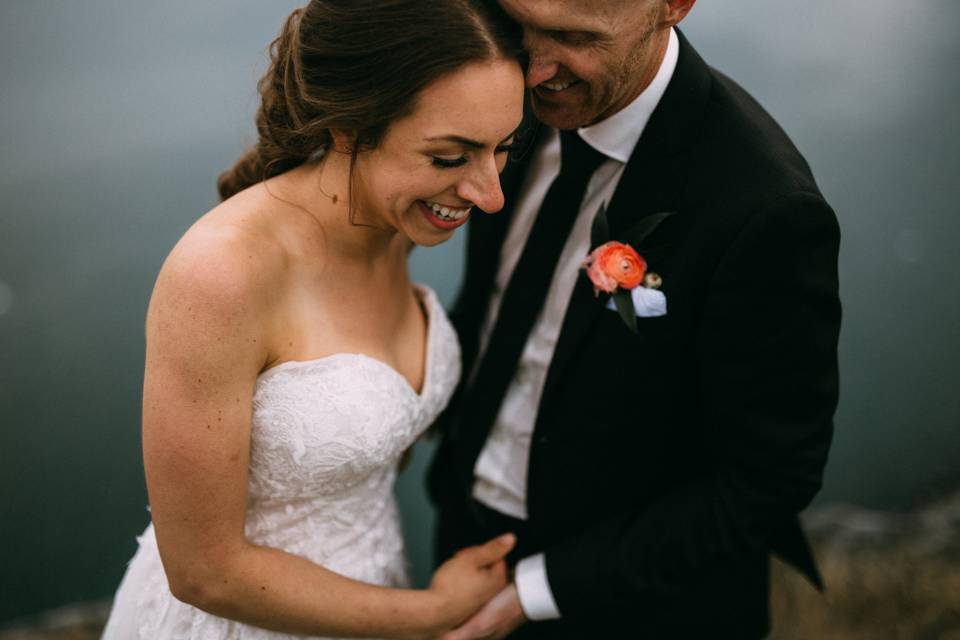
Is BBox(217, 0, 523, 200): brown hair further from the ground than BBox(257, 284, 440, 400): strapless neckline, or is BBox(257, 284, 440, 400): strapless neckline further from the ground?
BBox(217, 0, 523, 200): brown hair

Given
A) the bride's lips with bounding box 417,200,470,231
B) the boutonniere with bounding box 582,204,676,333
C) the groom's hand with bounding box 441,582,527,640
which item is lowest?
the groom's hand with bounding box 441,582,527,640

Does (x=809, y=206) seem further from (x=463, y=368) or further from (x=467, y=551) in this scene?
(x=467, y=551)

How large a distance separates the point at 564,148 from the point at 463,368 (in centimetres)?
56

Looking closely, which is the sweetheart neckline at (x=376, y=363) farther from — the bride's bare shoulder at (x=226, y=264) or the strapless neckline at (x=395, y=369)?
the bride's bare shoulder at (x=226, y=264)

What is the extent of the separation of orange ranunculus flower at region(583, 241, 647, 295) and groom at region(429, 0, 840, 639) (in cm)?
2

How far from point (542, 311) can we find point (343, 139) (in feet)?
1.70

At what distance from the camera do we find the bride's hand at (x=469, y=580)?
1.38 metres

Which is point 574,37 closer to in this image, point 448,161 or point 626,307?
point 448,161

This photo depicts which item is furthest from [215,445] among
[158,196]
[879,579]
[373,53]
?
[879,579]

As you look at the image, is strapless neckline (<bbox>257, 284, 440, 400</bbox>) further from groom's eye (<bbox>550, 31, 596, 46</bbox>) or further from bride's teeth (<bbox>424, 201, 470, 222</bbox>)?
groom's eye (<bbox>550, 31, 596, 46</bbox>)

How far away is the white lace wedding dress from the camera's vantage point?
1.15m

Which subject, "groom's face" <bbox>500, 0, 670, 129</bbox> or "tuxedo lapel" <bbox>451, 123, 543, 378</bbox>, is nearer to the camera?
"groom's face" <bbox>500, 0, 670, 129</bbox>

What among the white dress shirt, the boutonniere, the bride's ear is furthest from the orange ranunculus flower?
the bride's ear

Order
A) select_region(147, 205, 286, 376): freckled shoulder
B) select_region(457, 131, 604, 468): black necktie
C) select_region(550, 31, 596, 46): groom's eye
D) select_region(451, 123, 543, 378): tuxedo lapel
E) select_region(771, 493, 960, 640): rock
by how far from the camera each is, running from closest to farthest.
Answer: select_region(147, 205, 286, 376): freckled shoulder < select_region(550, 31, 596, 46): groom's eye < select_region(457, 131, 604, 468): black necktie < select_region(451, 123, 543, 378): tuxedo lapel < select_region(771, 493, 960, 640): rock
